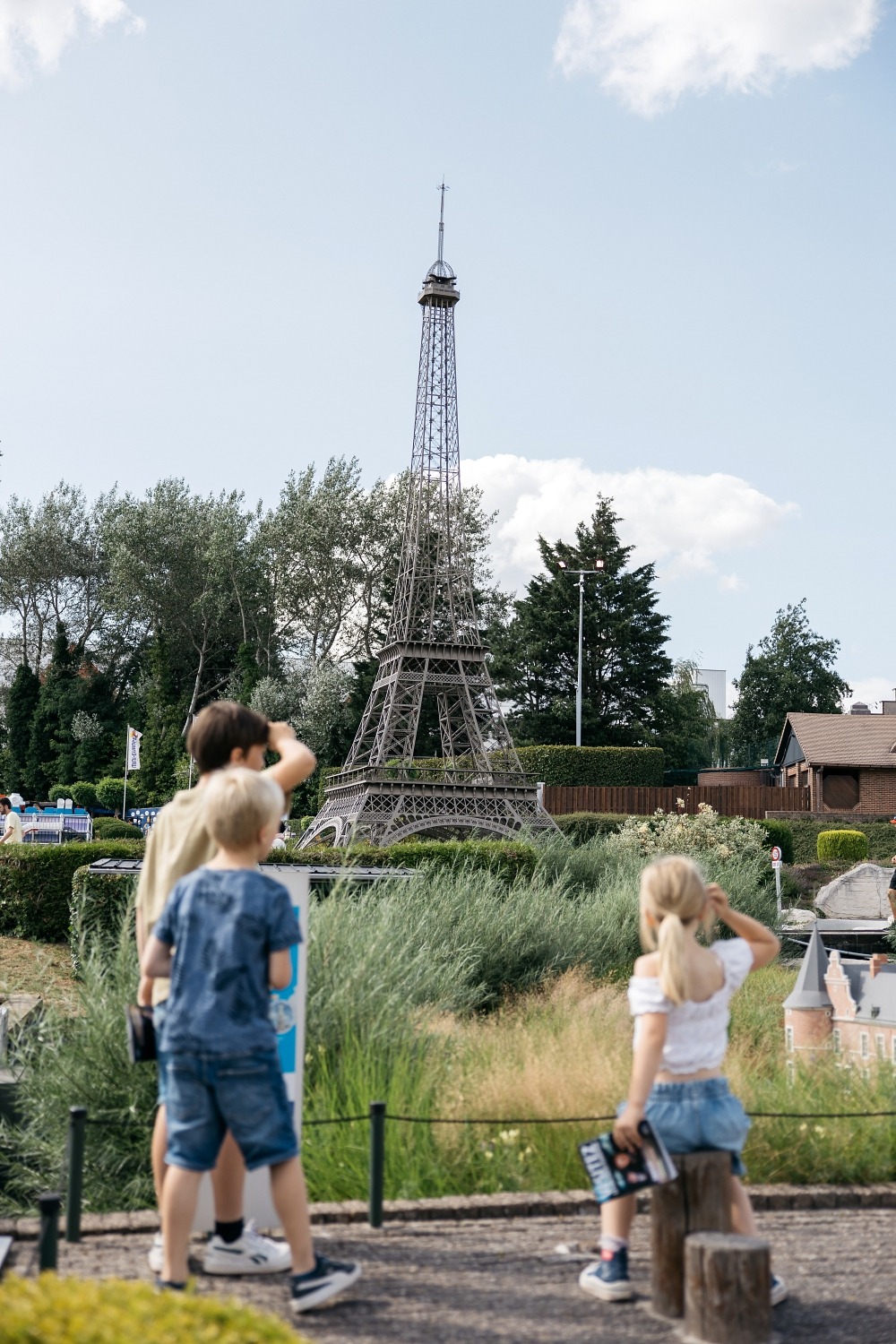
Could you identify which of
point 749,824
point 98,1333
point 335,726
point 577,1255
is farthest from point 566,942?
point 335,726

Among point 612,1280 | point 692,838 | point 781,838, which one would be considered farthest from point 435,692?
point 612,1280

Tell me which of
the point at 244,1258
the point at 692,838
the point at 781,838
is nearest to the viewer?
the point at 244,1258

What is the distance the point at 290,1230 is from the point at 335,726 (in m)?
43.4

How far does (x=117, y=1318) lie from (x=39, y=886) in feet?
40.4

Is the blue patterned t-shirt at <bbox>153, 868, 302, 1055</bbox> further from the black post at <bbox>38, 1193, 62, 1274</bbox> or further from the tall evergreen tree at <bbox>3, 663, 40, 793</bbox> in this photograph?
the tall evergreen tree at <bbox>3, 663, 40, 793</bbox>

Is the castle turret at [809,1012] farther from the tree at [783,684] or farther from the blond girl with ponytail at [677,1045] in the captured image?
the tree at [783,684]

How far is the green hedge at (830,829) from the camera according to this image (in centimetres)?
3628

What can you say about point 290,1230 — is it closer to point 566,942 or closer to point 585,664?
point 566,942

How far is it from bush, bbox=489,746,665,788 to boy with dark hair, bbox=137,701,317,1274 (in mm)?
38347

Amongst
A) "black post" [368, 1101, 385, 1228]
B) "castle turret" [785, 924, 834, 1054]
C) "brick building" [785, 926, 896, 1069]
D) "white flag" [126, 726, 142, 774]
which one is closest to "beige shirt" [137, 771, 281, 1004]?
"black post" [368, 1101, 385, 1228]

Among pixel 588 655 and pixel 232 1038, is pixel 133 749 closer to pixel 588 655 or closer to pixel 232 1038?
pixel 588 655

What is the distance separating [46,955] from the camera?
13070mm

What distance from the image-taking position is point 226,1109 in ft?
12.5

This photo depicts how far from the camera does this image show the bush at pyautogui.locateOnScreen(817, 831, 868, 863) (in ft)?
115
